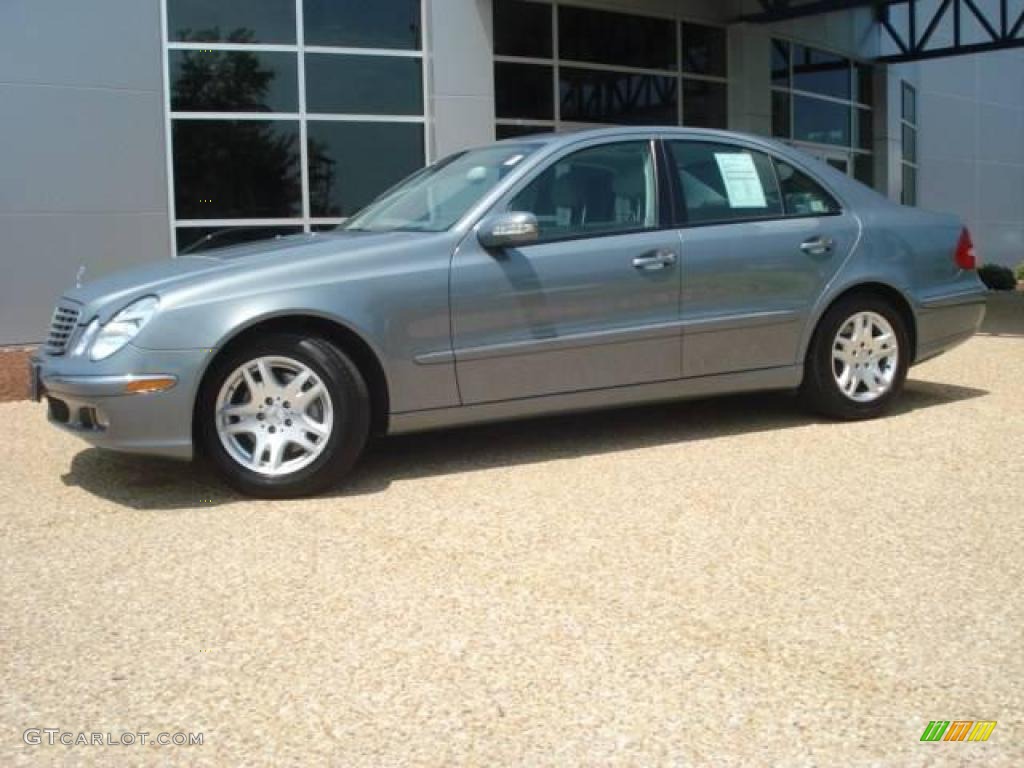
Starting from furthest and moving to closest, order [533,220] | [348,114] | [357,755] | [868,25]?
1. [868,25]
2. [348,114]
3. [533,220]
4. [357,755]

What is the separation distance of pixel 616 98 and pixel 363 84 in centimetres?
367

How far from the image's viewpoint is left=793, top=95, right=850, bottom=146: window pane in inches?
691

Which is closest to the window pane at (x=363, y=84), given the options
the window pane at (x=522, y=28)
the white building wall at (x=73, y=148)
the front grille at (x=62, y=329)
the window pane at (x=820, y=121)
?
the window pane at (x=522, y=28)

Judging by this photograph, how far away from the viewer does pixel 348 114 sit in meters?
12.5

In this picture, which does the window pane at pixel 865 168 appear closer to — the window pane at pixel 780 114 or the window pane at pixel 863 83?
the window pane at pixel 863 83

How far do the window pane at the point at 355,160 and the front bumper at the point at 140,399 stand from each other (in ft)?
25.3

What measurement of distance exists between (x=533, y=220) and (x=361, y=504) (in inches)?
58.9

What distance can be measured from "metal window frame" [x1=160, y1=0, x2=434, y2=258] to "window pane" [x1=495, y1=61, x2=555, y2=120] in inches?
44.0

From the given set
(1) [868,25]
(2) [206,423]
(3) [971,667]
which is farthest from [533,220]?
(1) [868,25]

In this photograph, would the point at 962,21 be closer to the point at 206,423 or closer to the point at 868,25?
the point at 868,25

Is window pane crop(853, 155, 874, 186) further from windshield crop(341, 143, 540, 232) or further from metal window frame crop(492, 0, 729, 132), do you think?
windshield crop(341, 143, 540, 232)

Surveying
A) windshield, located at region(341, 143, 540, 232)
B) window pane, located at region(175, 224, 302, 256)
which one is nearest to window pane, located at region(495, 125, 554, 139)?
window pane, located at region(175, 224, 302, 256)

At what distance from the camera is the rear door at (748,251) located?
19.2 ft

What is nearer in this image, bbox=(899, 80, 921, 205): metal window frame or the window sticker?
the window sticker
